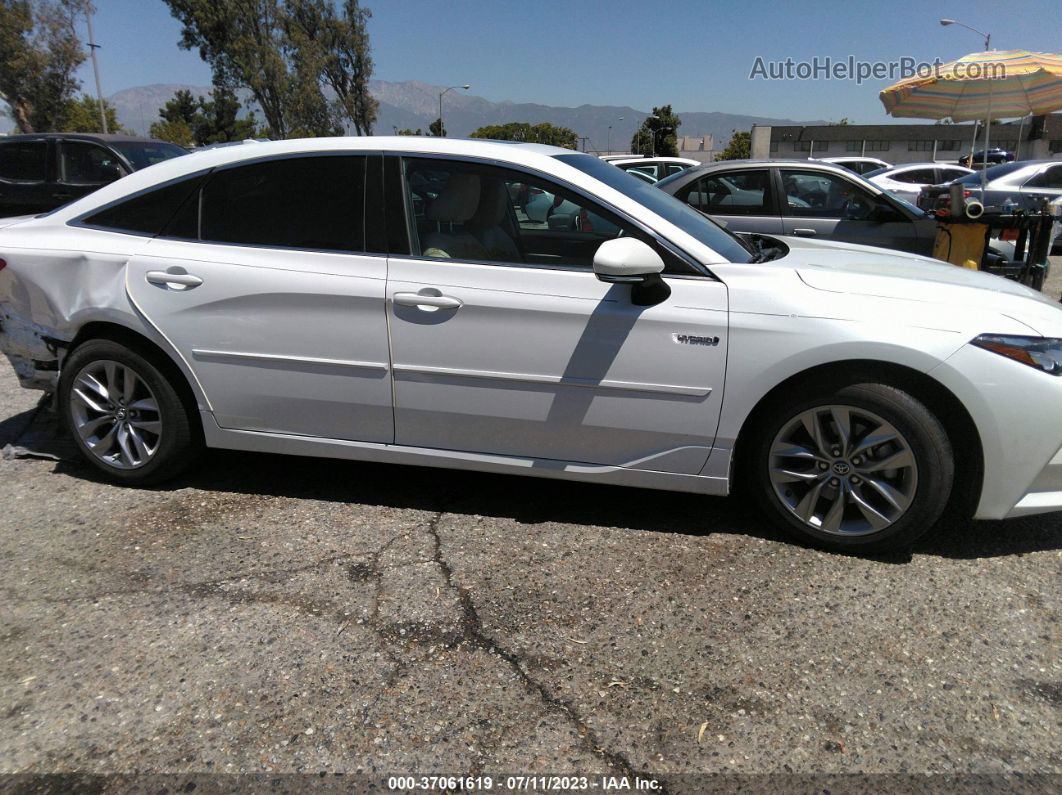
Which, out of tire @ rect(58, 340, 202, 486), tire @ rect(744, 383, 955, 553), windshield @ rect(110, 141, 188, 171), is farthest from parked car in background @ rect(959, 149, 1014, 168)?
tire @ rect(58, 340, 202, 486)

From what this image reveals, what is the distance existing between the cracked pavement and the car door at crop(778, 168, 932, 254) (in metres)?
4.58

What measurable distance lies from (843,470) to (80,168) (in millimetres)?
10610

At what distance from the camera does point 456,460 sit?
3.42m

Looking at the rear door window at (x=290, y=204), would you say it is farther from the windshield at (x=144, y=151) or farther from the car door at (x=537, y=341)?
the windshield at (x=144, y=151)

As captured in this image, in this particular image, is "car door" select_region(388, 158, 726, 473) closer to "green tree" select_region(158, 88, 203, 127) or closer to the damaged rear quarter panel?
the damaged rear quarter panel

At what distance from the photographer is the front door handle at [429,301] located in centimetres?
321

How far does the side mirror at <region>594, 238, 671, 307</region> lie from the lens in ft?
9.73

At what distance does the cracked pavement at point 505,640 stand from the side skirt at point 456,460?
265mm

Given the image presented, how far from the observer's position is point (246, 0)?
1781 inches

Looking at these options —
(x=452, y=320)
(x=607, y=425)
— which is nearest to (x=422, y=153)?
(x=452, y=320)

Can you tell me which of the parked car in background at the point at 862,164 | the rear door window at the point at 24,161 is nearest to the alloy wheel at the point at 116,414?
the rear door window at the point at 24,161

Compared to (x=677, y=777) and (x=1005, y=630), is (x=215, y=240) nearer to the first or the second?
(x=677, y=777)

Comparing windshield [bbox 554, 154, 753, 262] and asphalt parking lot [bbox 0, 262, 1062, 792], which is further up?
windshield [bbox 554, 154, 753, 262]

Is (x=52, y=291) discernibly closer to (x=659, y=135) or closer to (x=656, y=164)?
(x=656, y=164)
